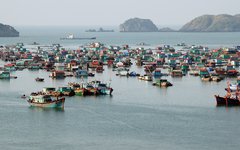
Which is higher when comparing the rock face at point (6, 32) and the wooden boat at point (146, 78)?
the rock face at point (6, 32)

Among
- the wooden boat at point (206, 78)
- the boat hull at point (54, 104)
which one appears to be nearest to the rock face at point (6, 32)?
the wooden boat at point (206, 78)

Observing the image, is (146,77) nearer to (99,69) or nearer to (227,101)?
(99,69)

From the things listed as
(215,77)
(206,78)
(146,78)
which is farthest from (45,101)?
(215,77)

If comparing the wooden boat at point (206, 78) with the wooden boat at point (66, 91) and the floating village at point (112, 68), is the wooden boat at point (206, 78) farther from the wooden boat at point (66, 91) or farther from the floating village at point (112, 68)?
the wooden boat at point (66, 91)

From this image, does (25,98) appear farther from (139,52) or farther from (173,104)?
(139,52)

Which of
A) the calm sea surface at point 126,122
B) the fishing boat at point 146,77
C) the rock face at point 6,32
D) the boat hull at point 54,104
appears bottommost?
the calm sea surface at point 126,122

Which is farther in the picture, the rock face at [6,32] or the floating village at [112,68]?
the rock face at [6,32]

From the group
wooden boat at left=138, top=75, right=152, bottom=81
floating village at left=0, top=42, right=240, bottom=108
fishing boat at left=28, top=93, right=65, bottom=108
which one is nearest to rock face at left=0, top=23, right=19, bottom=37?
floating village at left=0, top=42, right=240, bottom=108

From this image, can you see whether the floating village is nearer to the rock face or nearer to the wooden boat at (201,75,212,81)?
the wooden boat at (201,75,212,81)

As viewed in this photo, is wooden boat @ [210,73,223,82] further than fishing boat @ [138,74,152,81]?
No
